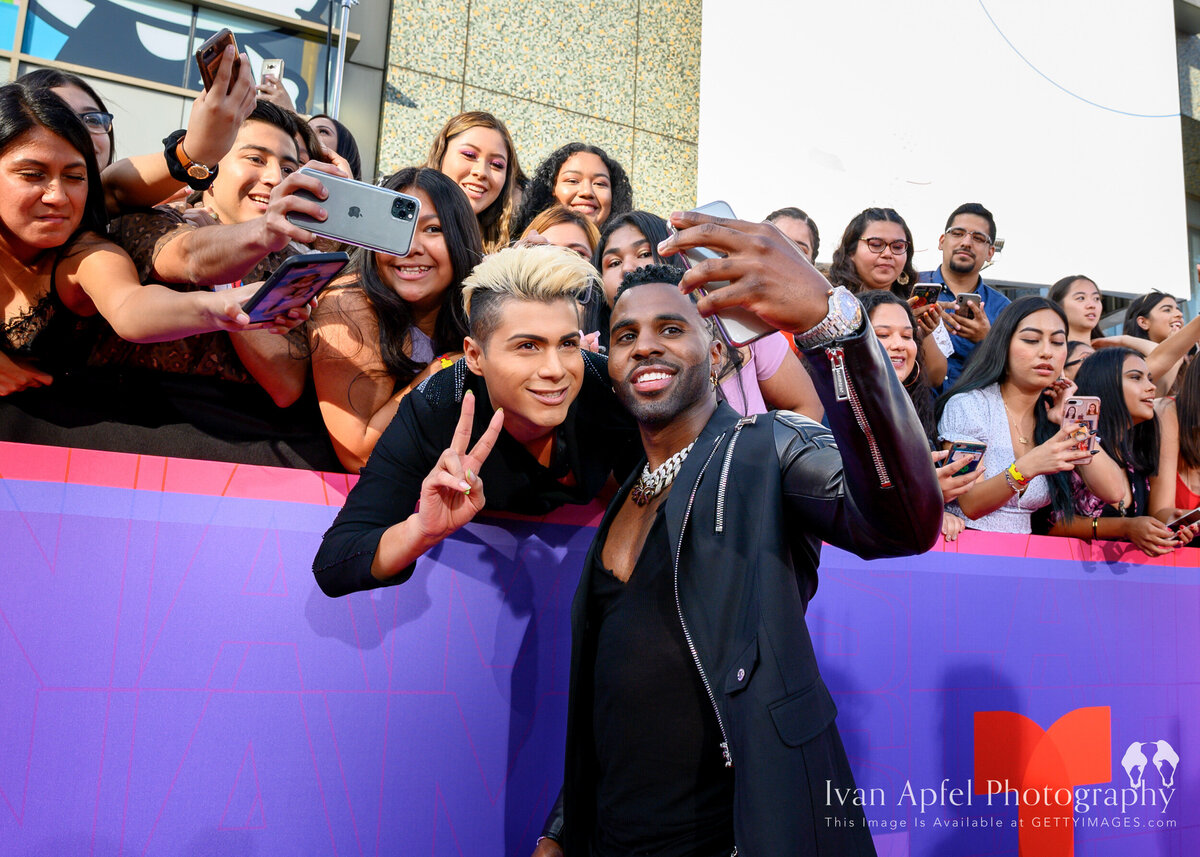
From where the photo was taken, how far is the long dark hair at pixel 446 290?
9.25 ft

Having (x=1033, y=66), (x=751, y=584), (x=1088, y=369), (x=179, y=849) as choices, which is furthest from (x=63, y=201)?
(x=1033, y=66)

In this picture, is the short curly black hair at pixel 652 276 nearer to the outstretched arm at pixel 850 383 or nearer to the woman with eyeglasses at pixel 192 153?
the outstretched arm at pixel 850 383

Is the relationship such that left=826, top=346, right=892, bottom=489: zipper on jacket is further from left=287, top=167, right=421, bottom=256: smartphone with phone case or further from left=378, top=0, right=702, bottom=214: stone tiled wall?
left=378, top=0, right=702, bottom=214: stone tiled wall

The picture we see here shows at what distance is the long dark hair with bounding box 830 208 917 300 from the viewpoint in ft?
15.5

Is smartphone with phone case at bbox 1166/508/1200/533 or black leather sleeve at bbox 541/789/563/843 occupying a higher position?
smartphone with phone case at bbox 1166/508/1200/533

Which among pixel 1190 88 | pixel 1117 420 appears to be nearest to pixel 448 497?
pixel 1117 420

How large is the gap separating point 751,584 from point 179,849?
1538mm

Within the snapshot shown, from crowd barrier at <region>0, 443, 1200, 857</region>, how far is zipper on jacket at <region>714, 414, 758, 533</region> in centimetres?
59

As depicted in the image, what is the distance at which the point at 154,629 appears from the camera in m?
2.29

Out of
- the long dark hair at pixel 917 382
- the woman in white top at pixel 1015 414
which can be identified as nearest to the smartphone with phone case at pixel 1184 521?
the woman in white top at pixel 1015 414

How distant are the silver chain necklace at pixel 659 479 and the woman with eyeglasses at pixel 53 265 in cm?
97

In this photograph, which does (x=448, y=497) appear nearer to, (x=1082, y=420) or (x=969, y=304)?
(x=1082, y=420)

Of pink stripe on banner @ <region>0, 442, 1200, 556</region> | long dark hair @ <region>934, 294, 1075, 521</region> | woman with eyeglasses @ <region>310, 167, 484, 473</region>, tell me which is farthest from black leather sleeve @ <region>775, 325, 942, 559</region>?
long dark hair @ <region>934, 294, 1075, 521</region>

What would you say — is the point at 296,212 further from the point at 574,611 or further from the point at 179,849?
the point at 179,849
